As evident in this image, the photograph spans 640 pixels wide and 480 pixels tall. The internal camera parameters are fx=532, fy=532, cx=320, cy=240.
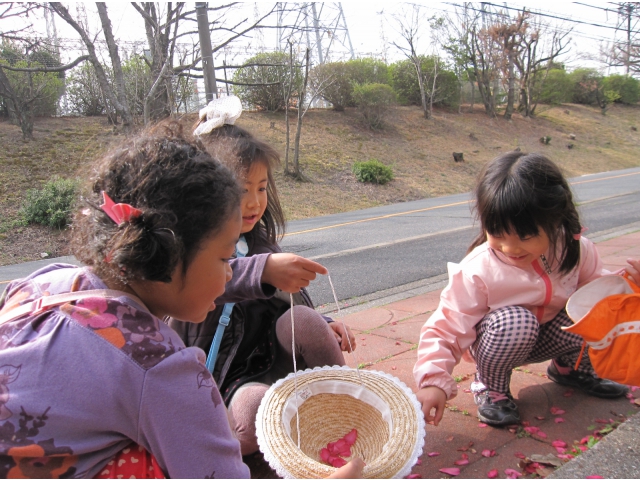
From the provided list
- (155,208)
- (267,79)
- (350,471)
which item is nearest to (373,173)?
(267,79)

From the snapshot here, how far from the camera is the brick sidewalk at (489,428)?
5.89 feet

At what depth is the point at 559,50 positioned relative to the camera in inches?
1053

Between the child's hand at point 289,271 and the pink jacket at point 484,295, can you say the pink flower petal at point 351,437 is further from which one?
the child's hand at point 289,271

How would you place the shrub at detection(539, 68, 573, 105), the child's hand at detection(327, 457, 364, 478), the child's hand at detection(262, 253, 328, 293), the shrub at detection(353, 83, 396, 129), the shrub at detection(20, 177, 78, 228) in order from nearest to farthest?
the child's hand at detection(327, 457, 364, 478), the child's hand at detection(262, 253, 328, 293), the shrub at detection(20, 177, 78, 228), the shrub at detection(353, 83, 396, 129), the shrub at detection(539, 68, 573, 105)

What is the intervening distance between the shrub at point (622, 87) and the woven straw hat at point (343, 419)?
3426 centimetres

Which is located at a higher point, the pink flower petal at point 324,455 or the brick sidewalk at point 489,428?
the pink flower petal at point 324,455

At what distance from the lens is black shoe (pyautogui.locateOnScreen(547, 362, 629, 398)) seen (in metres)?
2.17

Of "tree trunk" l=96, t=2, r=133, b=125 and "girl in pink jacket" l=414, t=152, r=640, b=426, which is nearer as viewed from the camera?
"girl in pink jacket" l=414, t=152, r=640, b=426

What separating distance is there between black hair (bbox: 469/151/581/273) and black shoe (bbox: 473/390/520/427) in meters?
0.56

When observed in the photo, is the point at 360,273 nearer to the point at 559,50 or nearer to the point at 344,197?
the point at 344,197

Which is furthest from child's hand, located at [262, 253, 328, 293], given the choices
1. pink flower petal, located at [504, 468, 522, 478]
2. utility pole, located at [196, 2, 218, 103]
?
utility pole, located at [196, 2, 218, 103]

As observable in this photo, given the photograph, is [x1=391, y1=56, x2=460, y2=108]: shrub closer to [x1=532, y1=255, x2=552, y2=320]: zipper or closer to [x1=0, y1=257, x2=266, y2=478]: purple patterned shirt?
[x1=532, y1=255, x2=552, y2=320]: zipper

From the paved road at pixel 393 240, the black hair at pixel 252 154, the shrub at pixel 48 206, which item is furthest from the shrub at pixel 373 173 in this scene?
the black hair at pixel 252 154

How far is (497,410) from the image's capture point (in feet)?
6.64
